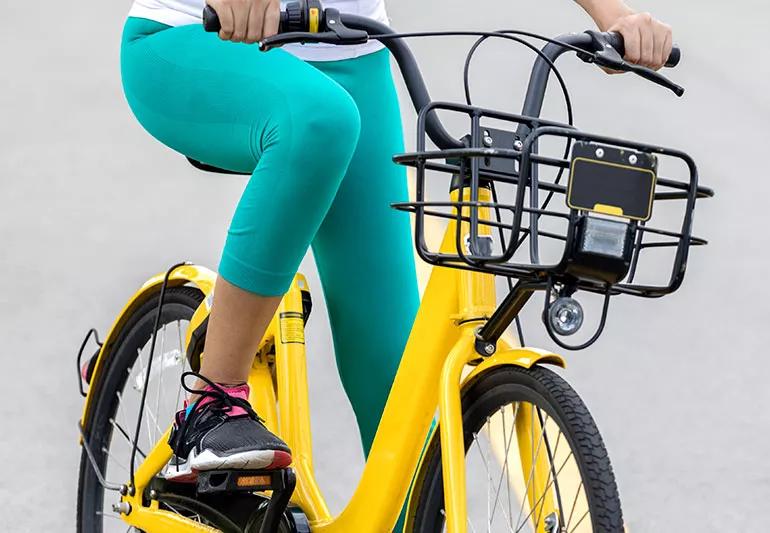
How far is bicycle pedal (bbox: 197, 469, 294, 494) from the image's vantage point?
2.76m

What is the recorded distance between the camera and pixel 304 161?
8.42 ft

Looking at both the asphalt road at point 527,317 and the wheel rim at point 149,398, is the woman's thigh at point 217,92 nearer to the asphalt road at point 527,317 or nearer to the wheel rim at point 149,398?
the wheel rim at point 149,398

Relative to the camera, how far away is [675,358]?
5.51 metres

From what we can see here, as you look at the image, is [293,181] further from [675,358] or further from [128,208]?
[128,208]

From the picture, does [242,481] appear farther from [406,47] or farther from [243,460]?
[406,47]

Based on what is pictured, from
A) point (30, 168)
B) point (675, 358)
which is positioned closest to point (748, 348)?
point (675, 358)

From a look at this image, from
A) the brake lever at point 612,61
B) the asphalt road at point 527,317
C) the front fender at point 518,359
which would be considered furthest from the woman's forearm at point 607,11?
the asphalt road at point 527,317

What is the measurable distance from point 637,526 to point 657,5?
21.1 ft

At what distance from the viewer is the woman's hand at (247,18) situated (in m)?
2.25

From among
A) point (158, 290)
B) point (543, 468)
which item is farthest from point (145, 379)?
point (543, 468)

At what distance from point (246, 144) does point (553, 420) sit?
2.74ft

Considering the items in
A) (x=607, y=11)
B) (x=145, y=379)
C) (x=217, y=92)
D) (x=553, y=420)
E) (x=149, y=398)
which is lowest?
(x=149, y=398)

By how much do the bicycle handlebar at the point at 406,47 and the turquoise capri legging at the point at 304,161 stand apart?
0.73ft

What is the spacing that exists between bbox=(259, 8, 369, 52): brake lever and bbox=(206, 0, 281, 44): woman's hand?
0.06ft
